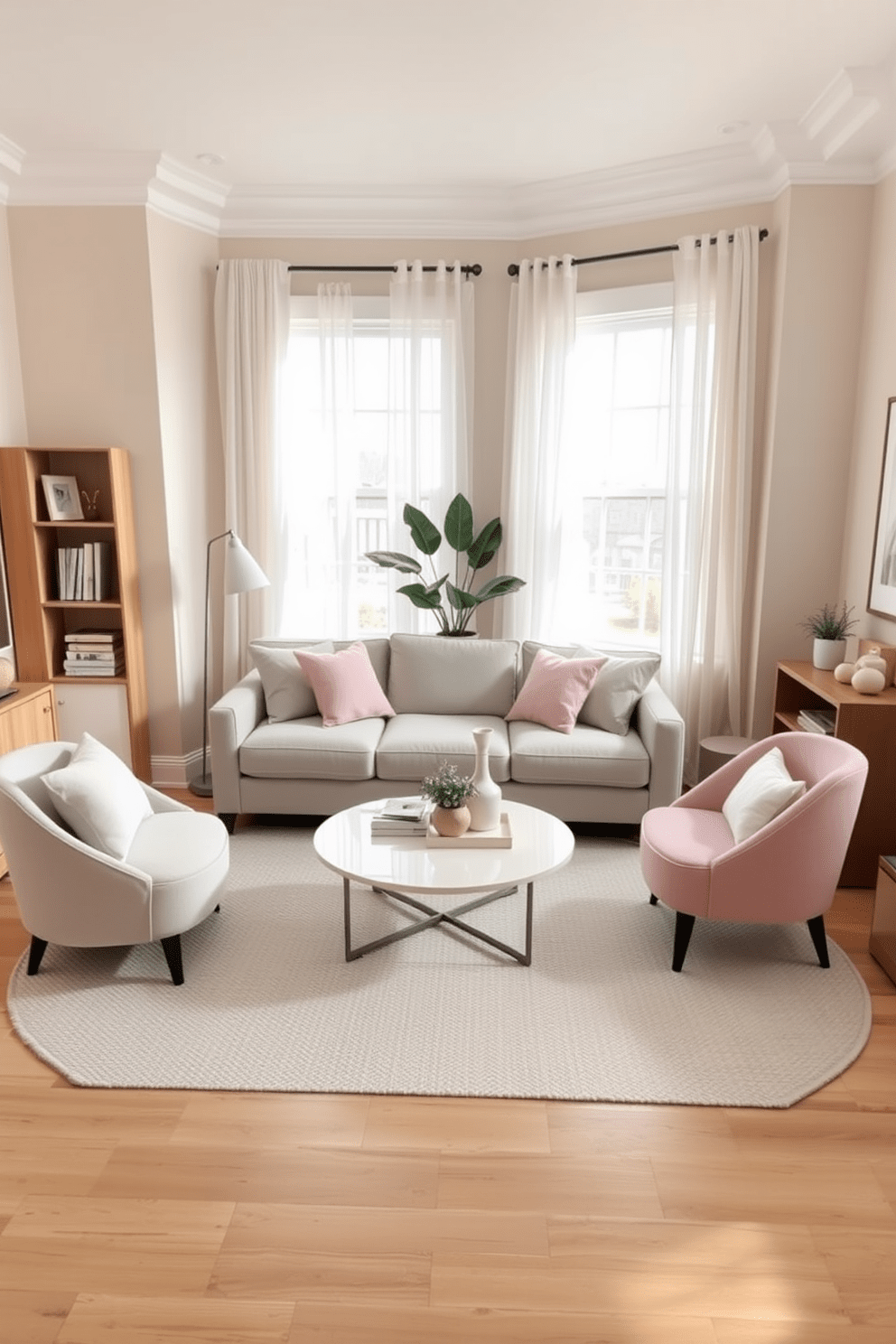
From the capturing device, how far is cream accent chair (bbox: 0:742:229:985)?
3.05 metres

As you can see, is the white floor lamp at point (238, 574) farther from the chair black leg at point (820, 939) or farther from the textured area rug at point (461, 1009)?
the chair black leg at point (820, 939)

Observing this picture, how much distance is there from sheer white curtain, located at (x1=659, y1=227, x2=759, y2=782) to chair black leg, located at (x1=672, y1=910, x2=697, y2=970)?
185cm

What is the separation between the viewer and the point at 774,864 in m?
3.12

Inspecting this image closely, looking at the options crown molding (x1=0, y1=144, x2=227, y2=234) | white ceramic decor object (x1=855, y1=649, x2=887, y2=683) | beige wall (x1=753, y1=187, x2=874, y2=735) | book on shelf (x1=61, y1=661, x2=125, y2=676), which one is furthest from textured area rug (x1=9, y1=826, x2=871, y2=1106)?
crown molding (x1=0, y1=144, x2=227, y2=234)

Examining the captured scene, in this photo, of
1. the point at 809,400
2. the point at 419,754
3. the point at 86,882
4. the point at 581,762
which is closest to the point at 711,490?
the point at 809,400

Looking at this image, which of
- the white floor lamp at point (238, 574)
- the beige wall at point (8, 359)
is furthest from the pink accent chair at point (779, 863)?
the beige wall at point (8, 359)

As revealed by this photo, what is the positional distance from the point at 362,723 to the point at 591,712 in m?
1.16

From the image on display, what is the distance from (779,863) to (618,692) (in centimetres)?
154

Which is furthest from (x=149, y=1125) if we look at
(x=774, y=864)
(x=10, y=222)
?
(x=10, y=222)

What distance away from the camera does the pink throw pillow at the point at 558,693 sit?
4.51 m

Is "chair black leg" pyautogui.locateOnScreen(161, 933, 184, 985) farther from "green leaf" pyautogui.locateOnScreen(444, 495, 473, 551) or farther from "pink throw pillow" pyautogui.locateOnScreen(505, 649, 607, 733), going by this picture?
"green leaf" pyautogui.locateOnScreen(444, 495, 473, 551)

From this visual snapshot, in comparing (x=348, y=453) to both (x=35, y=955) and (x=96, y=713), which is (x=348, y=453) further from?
(x=35, y=955)

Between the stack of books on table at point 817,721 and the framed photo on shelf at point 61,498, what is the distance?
3772 millimetres

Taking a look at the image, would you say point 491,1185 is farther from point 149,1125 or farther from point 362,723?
point 362,723
